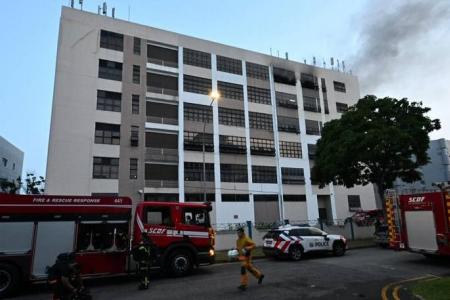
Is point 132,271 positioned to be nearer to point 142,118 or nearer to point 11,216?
point 11,216

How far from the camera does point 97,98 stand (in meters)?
32.6

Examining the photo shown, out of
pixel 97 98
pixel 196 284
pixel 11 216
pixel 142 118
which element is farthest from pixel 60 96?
pixel 196 284

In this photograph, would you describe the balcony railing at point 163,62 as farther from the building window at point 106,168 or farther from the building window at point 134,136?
the building window at point 106,168

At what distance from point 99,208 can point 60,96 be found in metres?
23.8

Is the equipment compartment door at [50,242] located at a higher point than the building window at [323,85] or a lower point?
lower

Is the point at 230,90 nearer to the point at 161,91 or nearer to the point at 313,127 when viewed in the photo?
the point at 161,91

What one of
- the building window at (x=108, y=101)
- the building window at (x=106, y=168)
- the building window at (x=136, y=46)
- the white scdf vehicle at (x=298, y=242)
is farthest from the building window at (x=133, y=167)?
the white scdf vehicle at (x=298, y=242)

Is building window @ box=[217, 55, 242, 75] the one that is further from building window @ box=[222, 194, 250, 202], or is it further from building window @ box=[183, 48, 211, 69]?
building window @ box=[222, 194, 250, 202]

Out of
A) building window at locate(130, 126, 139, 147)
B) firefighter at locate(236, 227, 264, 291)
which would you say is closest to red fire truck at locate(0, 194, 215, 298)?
firefighter at locate(236, 227, 264, 291)

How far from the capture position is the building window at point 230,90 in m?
39.9

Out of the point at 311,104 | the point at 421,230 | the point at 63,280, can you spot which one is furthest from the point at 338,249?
the point at 311,104

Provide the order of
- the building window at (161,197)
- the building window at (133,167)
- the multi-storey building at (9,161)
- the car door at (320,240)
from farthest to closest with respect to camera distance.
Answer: the multi-storey building at (9,161) < the building window at (161,197) < the building window at (133,167) < the car door at (320,240)

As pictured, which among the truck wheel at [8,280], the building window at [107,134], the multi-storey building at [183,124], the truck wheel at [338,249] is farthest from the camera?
the building window at [107,134]

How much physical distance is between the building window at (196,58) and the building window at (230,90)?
2757 mm
